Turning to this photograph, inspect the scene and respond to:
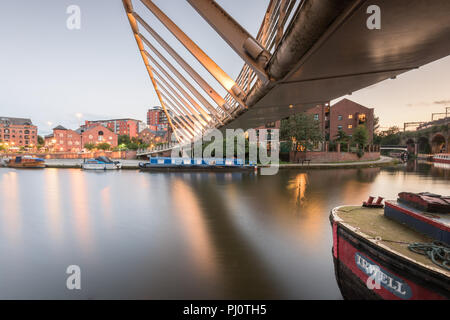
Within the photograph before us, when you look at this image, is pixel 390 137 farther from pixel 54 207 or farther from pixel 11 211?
pixel 11 211

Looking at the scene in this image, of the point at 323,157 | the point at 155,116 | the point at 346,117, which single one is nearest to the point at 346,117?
the point at 346,117

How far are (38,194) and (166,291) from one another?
13.1 m

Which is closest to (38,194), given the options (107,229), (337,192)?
(107,229)

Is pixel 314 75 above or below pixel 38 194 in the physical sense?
above

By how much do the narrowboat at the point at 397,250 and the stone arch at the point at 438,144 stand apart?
6710 cm

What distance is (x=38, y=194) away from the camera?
38.9 ft

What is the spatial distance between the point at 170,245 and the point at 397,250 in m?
5.07

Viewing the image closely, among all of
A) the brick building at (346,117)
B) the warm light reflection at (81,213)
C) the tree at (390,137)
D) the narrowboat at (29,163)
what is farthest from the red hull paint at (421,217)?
the tree at (390,137)

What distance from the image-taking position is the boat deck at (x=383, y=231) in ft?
7.27

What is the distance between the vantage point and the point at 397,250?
7.64 ft

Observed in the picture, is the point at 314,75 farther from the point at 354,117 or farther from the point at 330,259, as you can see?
the point at 354,117
